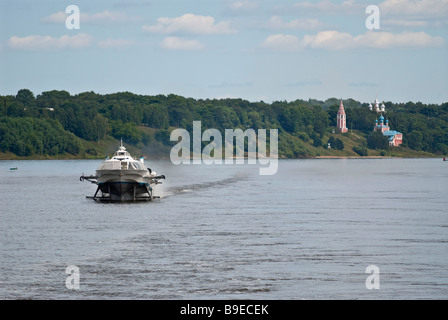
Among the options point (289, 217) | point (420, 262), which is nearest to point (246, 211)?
point (289, 217)

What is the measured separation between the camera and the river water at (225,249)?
37094mm

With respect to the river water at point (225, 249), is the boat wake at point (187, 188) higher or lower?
lower

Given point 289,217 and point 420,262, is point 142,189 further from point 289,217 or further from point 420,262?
point 420,262

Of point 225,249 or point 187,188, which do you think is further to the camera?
point 187,188

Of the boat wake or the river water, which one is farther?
the boat wake

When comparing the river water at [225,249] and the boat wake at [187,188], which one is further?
the boat wake at [187,188]

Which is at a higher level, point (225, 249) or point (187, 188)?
point (225, 249)

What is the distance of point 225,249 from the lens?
48.9 metres

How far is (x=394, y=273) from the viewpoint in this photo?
134 feet

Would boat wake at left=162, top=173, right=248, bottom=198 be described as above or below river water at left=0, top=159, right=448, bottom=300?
below

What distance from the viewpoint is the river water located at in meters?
37.1

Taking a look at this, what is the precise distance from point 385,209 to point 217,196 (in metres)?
25.7

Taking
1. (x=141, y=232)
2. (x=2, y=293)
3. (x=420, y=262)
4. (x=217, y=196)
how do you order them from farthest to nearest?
1. (x=217, y=196)
2. (x=141, y=232)
3. (x=420, y=262)
4. (x=2, y=293)
